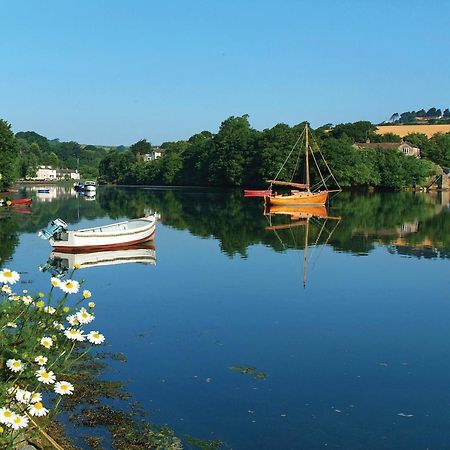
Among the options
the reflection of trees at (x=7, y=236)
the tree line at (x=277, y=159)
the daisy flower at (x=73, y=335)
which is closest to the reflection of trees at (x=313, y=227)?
the reflection of trees at (x=7, y=236)

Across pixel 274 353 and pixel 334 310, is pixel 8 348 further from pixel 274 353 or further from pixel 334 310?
pixel 334 310

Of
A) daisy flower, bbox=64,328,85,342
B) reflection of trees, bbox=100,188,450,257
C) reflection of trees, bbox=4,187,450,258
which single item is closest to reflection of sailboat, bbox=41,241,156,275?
reflection of trees, bbox=4,187,450,258

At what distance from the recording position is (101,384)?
1127 cm

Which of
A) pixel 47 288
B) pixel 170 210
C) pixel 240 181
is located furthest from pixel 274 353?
pixel 240 181

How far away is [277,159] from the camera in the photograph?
105812 mm

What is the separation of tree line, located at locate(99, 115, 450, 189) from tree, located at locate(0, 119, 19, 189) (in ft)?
150

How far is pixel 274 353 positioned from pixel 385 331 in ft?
12.3

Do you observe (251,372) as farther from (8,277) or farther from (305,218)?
(305,218)

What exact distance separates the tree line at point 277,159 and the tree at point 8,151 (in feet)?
150

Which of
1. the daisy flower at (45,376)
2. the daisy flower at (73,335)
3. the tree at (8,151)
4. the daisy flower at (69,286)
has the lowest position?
the daisy flower at (45,376)

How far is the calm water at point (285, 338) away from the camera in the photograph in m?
9.77

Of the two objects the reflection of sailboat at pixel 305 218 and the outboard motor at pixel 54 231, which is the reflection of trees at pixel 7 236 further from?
the reflection of sailboat at pixel 305 218

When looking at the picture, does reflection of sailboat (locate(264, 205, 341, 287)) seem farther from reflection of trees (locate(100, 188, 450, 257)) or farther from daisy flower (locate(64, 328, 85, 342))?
daisy flower (locate(64, 328, 85, 342))

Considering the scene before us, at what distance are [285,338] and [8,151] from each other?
7162 centimetres
